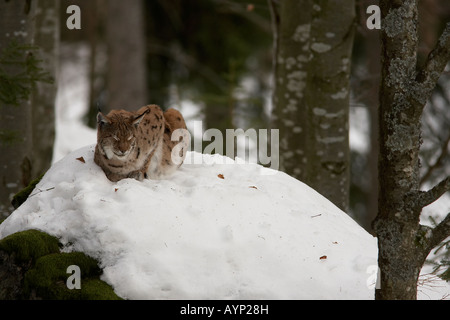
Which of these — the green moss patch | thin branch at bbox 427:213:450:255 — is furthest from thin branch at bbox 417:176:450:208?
the green moss patch

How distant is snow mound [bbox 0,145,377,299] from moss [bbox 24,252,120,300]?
0.24 ft

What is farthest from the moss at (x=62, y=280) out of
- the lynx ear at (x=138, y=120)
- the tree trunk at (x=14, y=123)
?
the tree trunk at (x=14, y=123)

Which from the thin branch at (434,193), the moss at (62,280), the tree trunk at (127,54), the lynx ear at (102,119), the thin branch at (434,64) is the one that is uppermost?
the tree trunk at (127,54)

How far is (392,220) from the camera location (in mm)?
3939

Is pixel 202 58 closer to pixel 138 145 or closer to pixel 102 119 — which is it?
pixel 138 145

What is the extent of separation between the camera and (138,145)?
542cm

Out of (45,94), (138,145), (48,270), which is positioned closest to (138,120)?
(138,145)

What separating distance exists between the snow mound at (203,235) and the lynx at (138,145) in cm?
17

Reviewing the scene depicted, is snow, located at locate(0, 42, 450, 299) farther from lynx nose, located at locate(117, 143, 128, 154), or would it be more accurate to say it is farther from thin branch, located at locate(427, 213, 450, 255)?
thin branch, located at locate(427, 213, 450, 255)

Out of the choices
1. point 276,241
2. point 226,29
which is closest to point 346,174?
point 276,241

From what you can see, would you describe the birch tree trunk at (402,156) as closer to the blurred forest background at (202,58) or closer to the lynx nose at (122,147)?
the lynx nose at (122,147)

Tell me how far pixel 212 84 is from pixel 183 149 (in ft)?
27.9

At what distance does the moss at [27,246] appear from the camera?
433 cm

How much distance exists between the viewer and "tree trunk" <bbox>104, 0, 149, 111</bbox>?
13273mm
